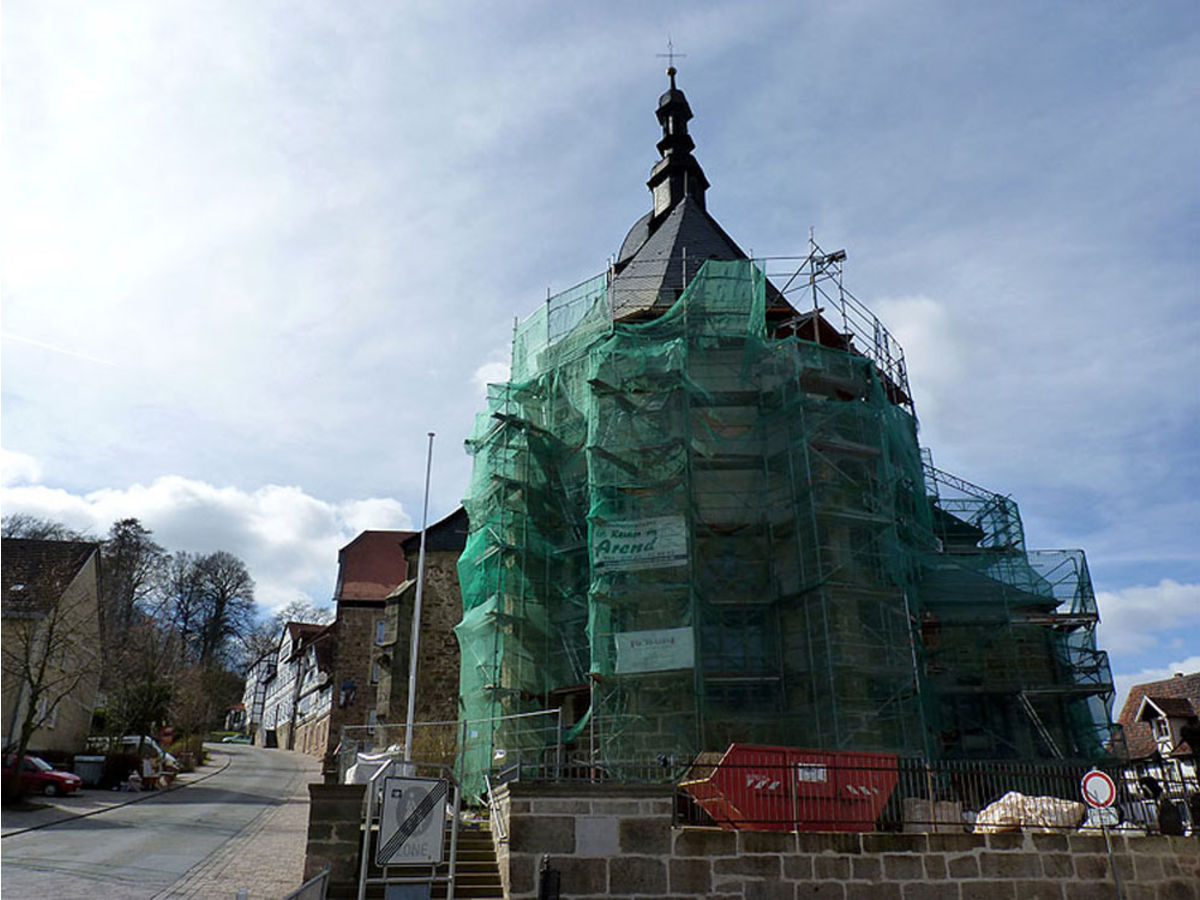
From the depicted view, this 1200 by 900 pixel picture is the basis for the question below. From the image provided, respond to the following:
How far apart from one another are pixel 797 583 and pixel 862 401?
4.84 meters

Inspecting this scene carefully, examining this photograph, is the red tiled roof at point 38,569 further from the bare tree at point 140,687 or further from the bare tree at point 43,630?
the bare tree at point 140,687

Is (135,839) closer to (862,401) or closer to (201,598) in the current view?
(862,401)

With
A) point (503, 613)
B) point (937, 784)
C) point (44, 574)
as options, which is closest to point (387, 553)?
point (44, 574)

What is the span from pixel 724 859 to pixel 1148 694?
35.1 meters

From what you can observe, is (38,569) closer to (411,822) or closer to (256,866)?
(256,866)

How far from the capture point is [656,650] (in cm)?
1875

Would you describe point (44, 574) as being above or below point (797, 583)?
above

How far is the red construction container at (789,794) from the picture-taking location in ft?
39.8

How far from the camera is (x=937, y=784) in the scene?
1399 cm

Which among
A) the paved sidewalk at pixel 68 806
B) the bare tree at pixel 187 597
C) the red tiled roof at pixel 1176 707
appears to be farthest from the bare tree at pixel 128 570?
the red tiled roof at pixel 1176 707

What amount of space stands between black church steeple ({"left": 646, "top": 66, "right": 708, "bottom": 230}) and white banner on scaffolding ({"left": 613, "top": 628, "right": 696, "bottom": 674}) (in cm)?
1792

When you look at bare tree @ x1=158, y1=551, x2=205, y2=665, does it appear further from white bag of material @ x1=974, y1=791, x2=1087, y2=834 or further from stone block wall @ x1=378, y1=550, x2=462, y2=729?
white bag of material @ x1=974, y1=791, x2=1087, y2=834

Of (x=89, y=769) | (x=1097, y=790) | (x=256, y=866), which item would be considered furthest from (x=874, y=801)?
(x=89, y=769)

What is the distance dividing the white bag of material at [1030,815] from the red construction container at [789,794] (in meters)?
1.31
